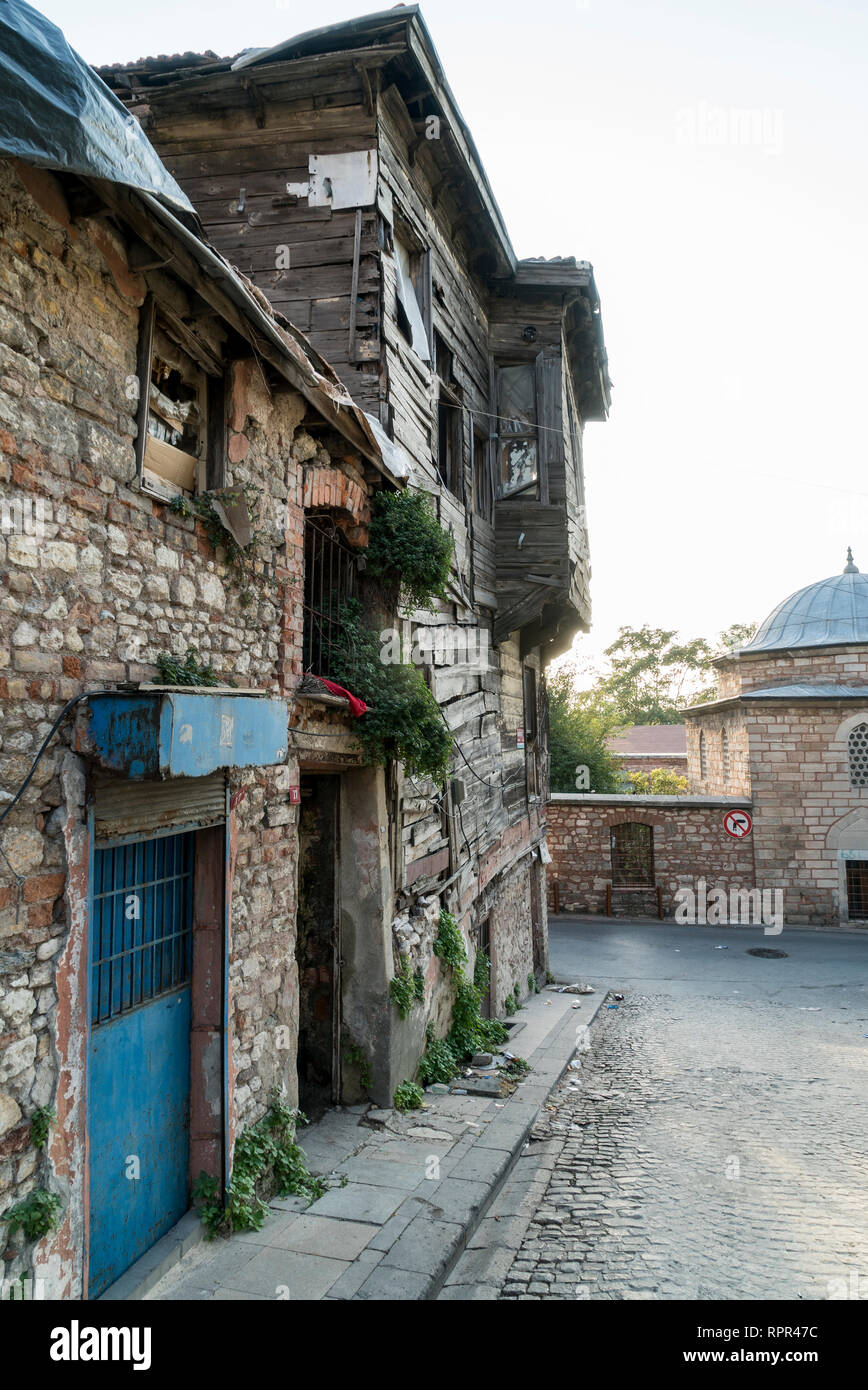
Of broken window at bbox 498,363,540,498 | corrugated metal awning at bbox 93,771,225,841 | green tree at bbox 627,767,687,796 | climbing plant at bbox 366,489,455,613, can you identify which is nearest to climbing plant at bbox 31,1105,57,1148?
corrugated metal awning at bbox 93,771,225,841

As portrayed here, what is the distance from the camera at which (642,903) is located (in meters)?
20.2

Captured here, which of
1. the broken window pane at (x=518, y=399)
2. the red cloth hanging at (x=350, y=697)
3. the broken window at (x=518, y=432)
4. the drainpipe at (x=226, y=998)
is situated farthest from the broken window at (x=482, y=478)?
the drainpipe at (x=226, y=998)

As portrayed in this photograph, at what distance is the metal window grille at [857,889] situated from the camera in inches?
746

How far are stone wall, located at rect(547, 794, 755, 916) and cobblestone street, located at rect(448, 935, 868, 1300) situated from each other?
9.14 m

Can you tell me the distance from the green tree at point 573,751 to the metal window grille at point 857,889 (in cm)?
640

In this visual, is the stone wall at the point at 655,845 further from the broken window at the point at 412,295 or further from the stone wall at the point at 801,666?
the broken window at the point at 412,295

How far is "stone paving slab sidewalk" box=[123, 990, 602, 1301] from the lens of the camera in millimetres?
4098

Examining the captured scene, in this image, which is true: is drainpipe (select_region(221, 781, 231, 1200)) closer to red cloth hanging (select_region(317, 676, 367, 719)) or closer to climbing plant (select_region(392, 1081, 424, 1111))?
red cloth hanging (select_region(317, 676, 367, 719))

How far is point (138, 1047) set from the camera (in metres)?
4.05

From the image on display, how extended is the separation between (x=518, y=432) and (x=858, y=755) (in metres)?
13.3

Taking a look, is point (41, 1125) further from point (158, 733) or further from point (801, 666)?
point (801, 666)

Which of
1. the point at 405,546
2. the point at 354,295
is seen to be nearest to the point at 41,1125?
the point at 405,546

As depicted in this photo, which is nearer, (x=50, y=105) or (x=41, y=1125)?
(x=50, y=105)

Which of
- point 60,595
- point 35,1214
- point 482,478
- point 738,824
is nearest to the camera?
point 35,1214
